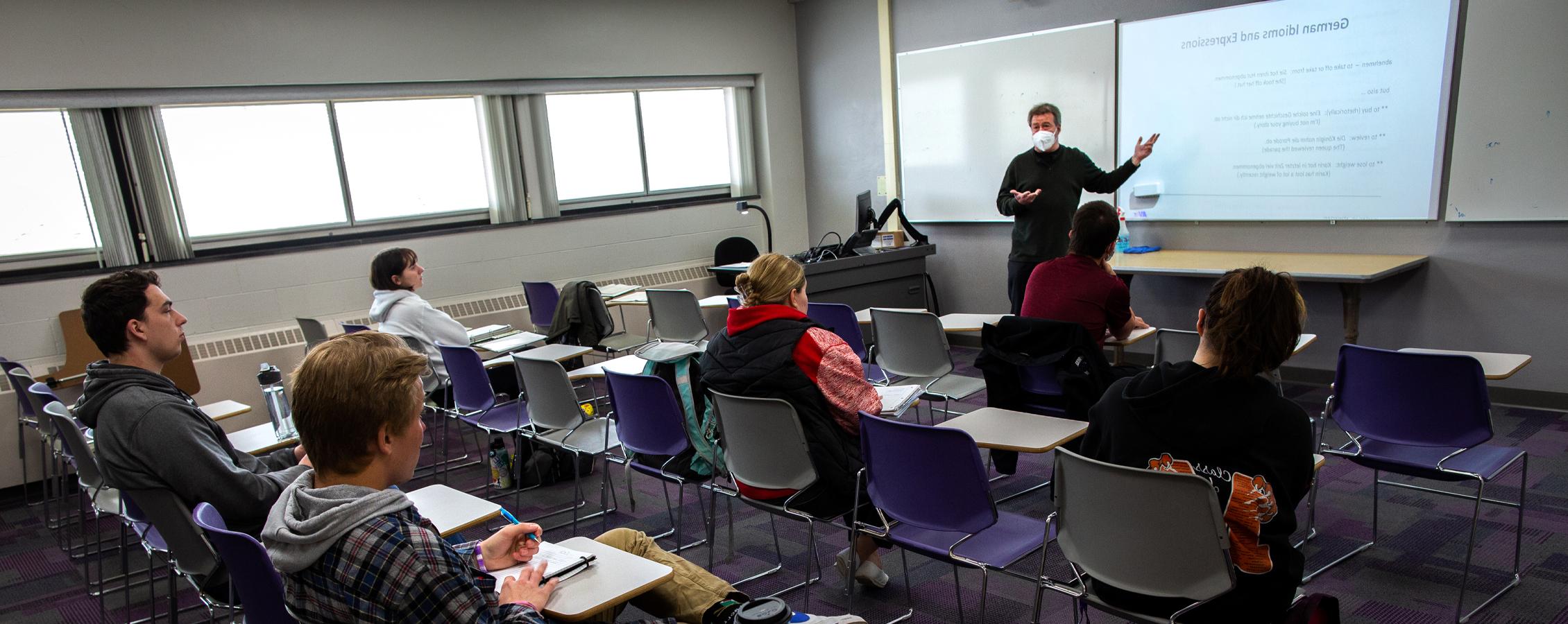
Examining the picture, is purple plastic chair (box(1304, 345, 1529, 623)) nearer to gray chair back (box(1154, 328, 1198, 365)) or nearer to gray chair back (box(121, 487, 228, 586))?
gray chair back (box(1154, 328, 1198, 365))

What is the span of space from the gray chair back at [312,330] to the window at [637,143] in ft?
7.13

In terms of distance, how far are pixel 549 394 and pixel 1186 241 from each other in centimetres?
414

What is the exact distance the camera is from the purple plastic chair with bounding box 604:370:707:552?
3.12m

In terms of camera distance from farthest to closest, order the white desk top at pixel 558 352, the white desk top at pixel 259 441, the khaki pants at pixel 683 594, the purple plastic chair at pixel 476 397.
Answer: the white desk top at pixel 558 352 → the purple plastic chair at pixel 476 397 → the white desk top at pixel 259 441 → the khaki pants at pixel 683 594

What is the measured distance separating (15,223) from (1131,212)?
6660mm

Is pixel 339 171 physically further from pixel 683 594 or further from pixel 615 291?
pixel 683 594

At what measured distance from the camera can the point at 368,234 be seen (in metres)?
6.16

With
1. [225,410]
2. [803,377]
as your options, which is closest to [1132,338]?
[803,377]

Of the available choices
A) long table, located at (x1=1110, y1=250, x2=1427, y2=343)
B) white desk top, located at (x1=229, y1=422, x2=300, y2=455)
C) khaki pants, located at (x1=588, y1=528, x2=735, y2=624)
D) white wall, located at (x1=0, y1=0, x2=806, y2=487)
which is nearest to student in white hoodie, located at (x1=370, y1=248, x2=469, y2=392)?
white desk top, located at (x1=229, y1=422, x2=300, y2=455)

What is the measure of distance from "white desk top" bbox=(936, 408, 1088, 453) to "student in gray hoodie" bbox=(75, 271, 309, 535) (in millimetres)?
1853

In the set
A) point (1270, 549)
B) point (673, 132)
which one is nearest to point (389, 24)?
point (673, 132)

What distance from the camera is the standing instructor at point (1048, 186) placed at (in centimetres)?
529

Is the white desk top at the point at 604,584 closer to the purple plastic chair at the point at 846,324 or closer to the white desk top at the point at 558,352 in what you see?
the white desk top at the point at 558,352

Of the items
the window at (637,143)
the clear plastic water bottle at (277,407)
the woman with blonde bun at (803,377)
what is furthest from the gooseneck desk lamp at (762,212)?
the woman with blonde bun at (803,377)
